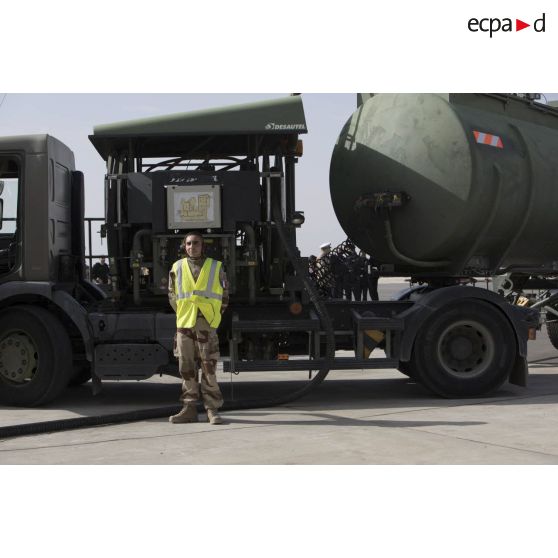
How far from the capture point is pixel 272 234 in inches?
347

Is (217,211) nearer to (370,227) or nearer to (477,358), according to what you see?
(370,227)

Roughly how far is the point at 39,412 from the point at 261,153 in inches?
142

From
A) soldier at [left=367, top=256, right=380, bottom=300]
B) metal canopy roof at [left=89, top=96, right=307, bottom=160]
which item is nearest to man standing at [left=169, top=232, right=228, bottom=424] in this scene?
metal canopy roof at [left=89, top=96, right=307, bottom=160]

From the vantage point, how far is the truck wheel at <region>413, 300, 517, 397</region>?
8836mm

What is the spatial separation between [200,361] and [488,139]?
4.09 metres

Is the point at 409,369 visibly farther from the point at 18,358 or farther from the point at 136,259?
the point at 18,358

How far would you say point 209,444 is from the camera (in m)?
6.41

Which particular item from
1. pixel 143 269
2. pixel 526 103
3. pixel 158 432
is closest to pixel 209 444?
pixel 158 432

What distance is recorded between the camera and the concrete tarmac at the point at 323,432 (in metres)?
5.91

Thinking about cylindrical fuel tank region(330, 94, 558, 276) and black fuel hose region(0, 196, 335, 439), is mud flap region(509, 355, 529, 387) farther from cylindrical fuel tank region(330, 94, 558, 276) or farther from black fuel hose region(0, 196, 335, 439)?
black fuel hose region(0, 196, 335, 439)

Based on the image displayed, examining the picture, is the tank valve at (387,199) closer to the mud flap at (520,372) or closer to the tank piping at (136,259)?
the mud flap at (520,372)

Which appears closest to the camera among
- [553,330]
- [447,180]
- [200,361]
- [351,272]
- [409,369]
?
[200,361]

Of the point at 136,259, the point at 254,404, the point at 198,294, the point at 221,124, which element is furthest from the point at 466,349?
the point at 136,259

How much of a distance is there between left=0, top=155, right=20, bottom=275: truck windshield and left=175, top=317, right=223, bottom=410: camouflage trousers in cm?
235
